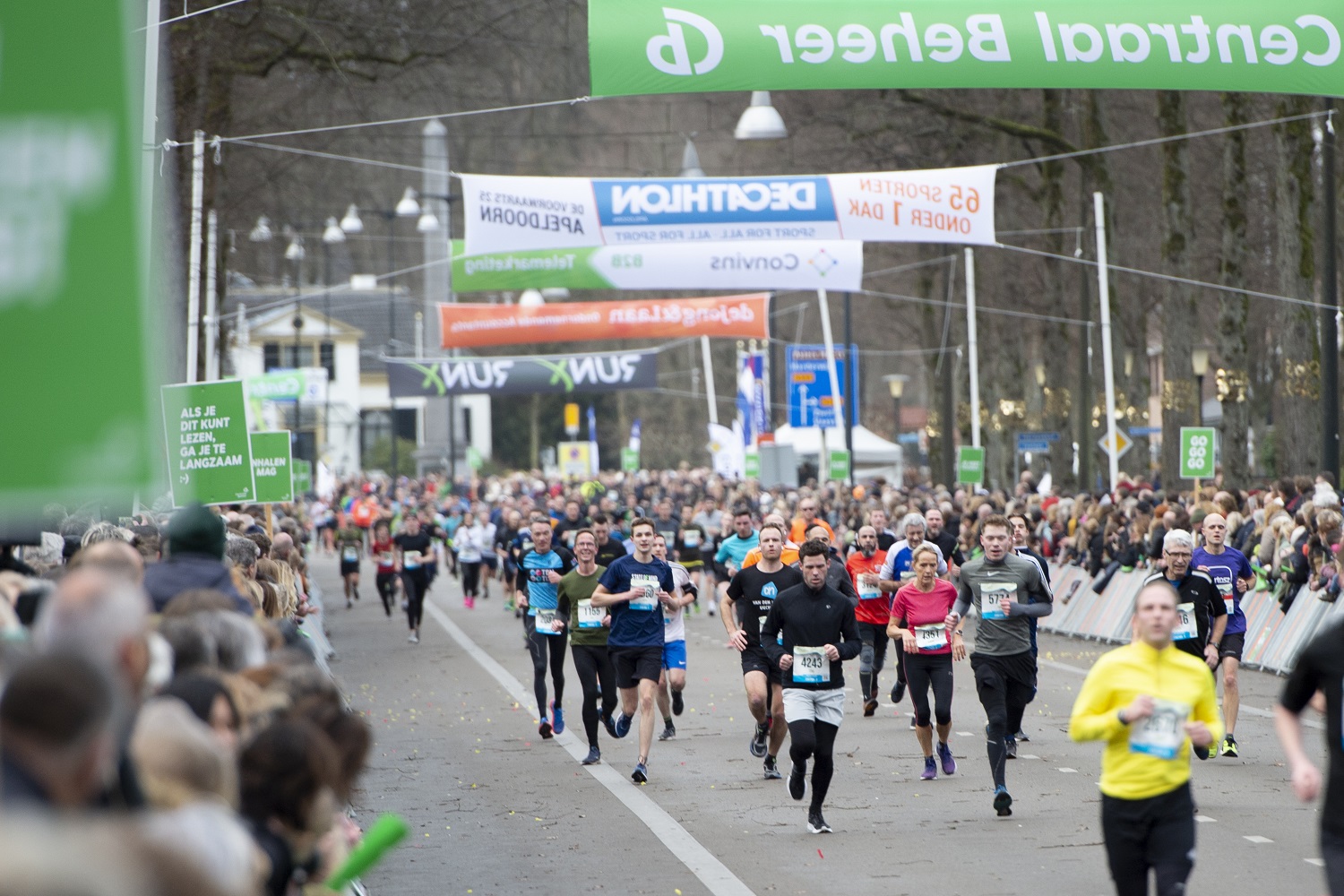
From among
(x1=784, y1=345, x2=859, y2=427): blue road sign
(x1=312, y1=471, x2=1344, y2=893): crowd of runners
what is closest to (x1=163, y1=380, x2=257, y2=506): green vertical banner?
(x1=312, y1=471, x2=1344, y2=893): crowd of runners

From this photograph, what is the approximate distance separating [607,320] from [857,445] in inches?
524

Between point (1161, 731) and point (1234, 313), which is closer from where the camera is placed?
point (1161, 731)

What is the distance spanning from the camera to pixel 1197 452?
2659cm

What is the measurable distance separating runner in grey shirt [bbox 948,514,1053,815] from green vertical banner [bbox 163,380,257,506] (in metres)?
6.74

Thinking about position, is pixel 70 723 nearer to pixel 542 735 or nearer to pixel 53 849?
pixel 53 849

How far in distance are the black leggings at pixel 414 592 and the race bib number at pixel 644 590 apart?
11.7 metres

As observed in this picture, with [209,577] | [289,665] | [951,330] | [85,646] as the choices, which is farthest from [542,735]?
[951,330]

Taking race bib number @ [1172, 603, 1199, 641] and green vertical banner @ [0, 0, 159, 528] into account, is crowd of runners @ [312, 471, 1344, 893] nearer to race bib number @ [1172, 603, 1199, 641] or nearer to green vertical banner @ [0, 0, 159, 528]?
race bib number @ [1172, 603, 1199, 641]

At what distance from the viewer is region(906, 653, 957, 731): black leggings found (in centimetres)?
1298

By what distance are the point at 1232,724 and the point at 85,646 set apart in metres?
11.2

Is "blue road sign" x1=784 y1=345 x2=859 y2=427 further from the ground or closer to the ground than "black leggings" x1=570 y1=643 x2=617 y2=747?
further from the ground

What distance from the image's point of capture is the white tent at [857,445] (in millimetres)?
50500

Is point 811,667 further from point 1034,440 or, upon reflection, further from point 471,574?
point 1034,440

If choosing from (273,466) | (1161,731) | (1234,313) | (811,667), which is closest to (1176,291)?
(1234,313)
